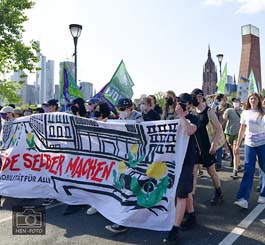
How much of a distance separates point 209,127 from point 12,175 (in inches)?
136

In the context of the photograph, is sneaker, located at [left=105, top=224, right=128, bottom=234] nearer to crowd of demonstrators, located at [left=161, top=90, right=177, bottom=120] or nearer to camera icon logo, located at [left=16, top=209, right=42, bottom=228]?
camera icon logo, located at [left=16, top=209, right=42, bottom=228]

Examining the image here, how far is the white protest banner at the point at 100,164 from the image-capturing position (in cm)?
415

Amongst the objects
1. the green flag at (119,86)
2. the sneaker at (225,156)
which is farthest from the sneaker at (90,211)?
the sneaker at (225,156)

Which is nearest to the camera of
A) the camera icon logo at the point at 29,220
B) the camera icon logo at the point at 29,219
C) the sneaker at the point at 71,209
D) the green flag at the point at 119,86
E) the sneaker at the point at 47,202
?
the camera icon logo at the point at 29,220

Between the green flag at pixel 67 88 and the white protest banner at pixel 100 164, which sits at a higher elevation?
the green flag at pixel 67 88

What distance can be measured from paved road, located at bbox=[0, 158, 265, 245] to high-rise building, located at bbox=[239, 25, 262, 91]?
65.5 meters

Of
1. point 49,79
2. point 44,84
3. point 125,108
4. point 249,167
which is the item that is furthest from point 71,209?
point 49,79

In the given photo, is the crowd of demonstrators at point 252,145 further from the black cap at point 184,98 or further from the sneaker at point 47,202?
the sneaker at point 47,202

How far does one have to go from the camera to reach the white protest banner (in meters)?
4.15

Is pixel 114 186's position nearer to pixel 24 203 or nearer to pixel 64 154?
pixel 64 154

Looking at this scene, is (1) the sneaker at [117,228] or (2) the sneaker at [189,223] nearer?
(1) the sneaker at [117,228]

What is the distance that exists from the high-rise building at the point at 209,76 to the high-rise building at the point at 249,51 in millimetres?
35137

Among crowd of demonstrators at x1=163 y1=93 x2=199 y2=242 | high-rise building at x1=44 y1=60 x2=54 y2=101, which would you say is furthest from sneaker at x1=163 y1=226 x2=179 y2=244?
high-rise building at x1=44 y1=60 x2=54 y2=101

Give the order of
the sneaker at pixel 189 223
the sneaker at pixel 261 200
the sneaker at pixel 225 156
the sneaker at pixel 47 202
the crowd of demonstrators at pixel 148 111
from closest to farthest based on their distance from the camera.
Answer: the sneaker at pixel 189 223
the sneaker at pixel 261 200
the sneaker at pixel 47 202
the crowd of demonstrators at pixel 148 111
the sneaker at pixel 225 156
